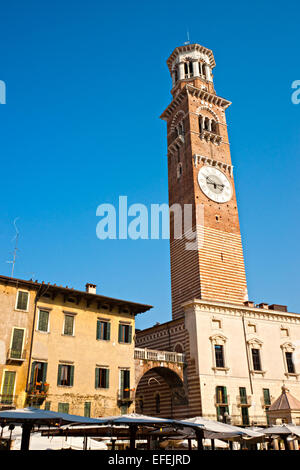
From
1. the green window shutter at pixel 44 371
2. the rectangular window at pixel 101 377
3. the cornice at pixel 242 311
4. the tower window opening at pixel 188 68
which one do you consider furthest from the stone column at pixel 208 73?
the green window shutter at pixel 44 371

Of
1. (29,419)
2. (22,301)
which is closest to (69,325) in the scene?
(22,301)

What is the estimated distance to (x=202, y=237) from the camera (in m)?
38.2

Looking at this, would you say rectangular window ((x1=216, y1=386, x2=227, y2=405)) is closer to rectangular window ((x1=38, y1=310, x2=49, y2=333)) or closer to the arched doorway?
the arched doorway

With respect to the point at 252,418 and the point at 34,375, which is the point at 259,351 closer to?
the point at 252,418

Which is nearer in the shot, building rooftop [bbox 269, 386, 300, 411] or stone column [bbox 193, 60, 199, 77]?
building rooftop [bbox 269, 386, 300, 411]

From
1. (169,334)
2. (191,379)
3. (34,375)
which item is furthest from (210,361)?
(34,375)

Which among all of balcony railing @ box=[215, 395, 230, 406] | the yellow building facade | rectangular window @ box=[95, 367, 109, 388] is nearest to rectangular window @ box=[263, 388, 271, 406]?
balcony railing @ box=[215, 395, 230, 406]

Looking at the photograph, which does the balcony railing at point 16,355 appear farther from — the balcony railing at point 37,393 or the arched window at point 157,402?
the arched window at point 157,402

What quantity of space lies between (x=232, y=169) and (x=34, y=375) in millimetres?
29848

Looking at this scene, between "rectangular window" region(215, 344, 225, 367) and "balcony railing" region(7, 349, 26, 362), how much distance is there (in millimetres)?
14413

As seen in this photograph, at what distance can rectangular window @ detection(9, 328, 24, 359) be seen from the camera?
23391 millimetres

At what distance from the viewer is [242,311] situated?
33844 mm

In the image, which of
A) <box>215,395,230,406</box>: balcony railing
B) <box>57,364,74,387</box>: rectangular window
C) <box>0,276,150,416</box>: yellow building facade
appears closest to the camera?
<box>0,276,150,416</box>: yellow building facade
